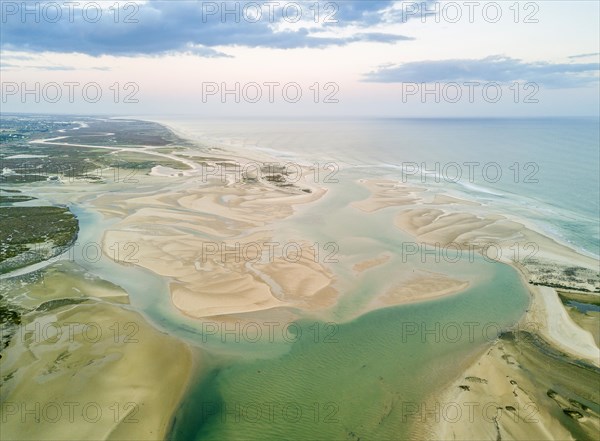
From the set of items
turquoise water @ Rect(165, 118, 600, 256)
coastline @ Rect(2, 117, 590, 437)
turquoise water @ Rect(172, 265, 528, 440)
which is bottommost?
turquoise water @ Rect(172, 265, 528, 440)

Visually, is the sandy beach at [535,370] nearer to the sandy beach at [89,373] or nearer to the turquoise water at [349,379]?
the turquoise water at [349,379]

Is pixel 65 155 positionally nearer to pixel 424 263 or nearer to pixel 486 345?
pixel 424 263

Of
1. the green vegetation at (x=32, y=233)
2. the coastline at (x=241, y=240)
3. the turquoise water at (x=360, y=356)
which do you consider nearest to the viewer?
the turquoise water at (x=360, y=356)

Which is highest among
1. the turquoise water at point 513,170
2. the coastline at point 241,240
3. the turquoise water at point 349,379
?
the turquoise water at point 513,170

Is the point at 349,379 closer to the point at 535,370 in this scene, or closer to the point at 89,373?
the point at 535,370

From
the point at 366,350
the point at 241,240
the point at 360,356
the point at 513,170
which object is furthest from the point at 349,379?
the point at 513,170

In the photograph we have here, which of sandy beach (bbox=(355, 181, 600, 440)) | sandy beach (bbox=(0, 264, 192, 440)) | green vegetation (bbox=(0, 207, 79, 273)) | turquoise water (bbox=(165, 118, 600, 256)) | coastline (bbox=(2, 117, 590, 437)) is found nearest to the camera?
sandy beach (bbox=(0, 264, 192, 440))

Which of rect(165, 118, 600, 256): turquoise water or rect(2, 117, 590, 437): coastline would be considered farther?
rect(165, 118, 600, 256): turquoise water

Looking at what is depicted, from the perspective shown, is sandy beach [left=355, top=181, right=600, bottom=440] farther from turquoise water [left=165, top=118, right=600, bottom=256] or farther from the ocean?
turquoise water [left=165, top=118, right=600, bottom=256]

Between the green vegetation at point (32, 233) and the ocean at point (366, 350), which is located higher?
the green vegetation at point (32, 233)

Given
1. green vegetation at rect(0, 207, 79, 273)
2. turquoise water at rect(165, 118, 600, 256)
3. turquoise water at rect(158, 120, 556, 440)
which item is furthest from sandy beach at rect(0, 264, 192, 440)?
turquoise water at rect(165, 118, 600, 256)

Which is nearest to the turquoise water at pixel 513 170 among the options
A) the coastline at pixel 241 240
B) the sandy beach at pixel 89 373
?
the coastline at pixel 241 240

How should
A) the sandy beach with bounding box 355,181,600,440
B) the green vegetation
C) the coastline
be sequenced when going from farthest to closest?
1. the green vegetation
2. the coastline
3. the sandy beach with bounding box 355,181,600,440

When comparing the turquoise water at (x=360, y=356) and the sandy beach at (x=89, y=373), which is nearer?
the sandy beach at (x=89, y=373)
